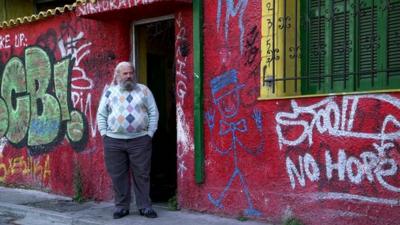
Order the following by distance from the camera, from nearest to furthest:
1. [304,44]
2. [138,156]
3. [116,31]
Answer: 1. [304,44]
2. [138,156]
3. [116,31]

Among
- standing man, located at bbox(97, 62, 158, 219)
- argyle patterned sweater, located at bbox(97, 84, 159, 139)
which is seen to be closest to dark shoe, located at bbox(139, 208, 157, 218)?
standing man, located at bbox(97, 62, 158, 219)

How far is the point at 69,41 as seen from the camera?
27.5ft

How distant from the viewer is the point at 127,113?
21.4 ft

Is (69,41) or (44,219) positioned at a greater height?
(69,41)

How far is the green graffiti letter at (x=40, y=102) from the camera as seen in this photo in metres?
8.66

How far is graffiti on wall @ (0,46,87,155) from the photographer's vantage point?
27.6 feet

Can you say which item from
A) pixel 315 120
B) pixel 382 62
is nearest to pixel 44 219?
pixel 315 120

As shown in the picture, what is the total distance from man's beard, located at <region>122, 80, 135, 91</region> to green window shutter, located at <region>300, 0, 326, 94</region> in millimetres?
1955

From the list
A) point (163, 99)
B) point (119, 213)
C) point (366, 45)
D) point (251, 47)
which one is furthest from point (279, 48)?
point (163, 99)

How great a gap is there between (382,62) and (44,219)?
4.55 m

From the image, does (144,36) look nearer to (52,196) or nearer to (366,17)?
(52,196)

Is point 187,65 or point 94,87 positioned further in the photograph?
point 94,87

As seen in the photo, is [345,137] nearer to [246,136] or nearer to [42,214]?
[246,136]

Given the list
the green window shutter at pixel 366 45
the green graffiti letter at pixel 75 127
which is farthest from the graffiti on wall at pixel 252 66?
the green graffiti letter at pixel 75 127
